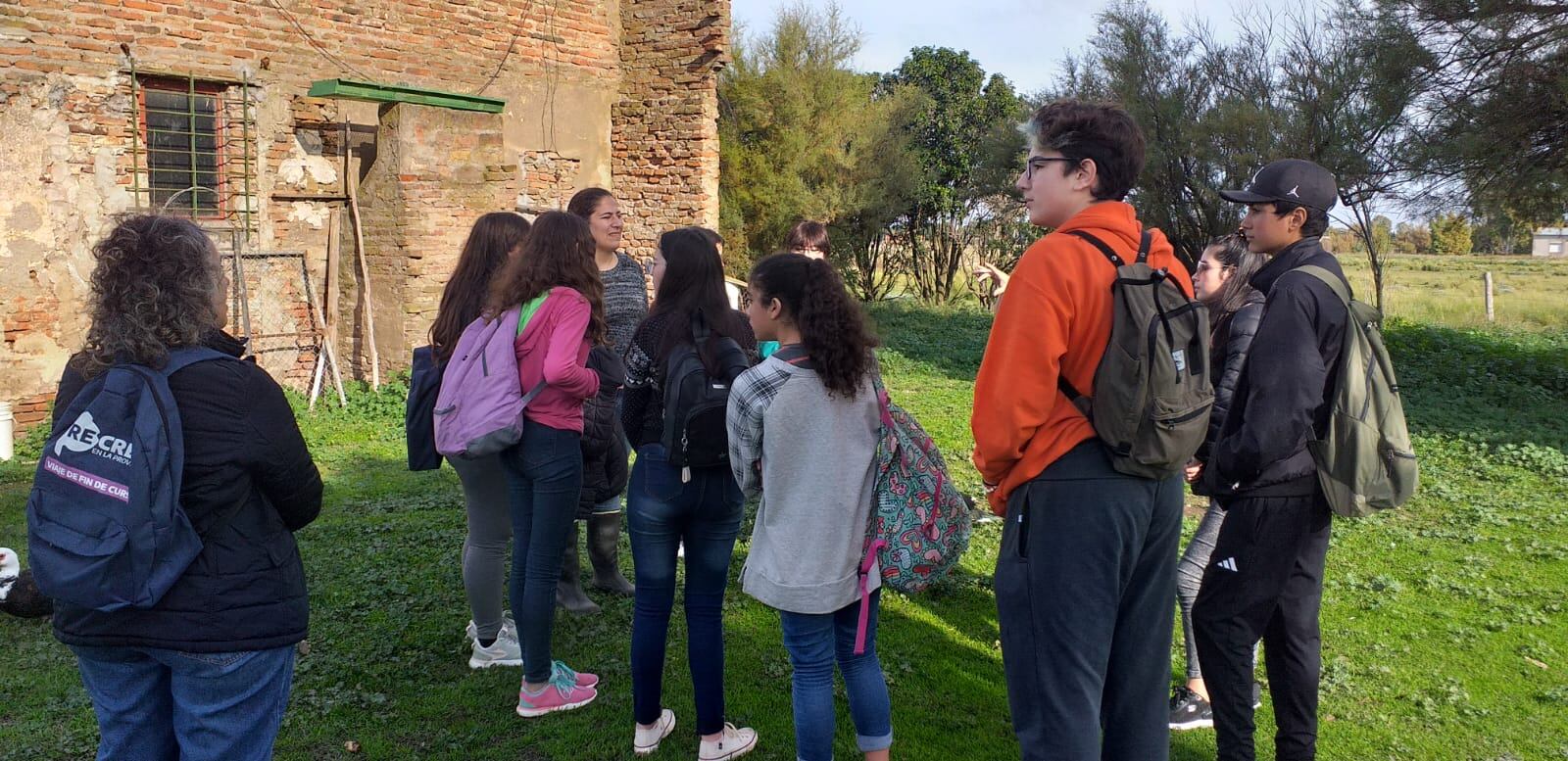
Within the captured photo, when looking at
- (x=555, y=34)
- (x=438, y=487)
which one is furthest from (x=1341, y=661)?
(x=555, y=34)

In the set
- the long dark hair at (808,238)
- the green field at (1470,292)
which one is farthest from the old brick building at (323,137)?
the green field at (1470,292)

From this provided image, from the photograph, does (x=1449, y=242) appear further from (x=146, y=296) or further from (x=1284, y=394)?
(x=146, y=296)

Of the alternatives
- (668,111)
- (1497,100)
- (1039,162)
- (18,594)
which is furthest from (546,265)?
(1497,100)

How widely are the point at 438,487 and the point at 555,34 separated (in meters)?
7.93

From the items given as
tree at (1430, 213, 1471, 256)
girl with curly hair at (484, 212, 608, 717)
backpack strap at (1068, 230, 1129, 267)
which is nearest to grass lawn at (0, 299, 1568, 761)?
girl with curly hair at (484, 212, 608, 717)

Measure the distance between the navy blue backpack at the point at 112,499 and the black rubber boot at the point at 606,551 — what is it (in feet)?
10.2

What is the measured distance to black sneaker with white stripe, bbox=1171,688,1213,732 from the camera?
4094 millimetres

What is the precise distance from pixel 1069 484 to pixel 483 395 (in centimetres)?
215

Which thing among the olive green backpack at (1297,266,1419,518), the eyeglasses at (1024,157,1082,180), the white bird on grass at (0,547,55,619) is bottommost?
the white bird on grass at (0,547,55,619)

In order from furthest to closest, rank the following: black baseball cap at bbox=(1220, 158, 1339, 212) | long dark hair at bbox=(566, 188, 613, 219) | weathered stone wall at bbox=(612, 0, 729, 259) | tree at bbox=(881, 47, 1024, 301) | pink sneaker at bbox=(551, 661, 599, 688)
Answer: tree at bbox=(881, 47, 1024, 301) < weathered stone wall at bbox=(612, 0, 729, 259) < long dark hair at bbox=(566, 188, 613, 219) < pink sneaker at bbox=(551, 661, 599, 688) < black baseball cap at bbox=(1220, 158, 1339, 212)

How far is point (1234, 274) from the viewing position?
4.32m

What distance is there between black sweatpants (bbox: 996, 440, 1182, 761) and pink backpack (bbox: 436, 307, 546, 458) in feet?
6.18

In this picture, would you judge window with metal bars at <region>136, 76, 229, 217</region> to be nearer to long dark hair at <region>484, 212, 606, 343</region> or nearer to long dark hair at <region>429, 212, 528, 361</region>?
long dark hair at <region>429, 212, 528, 361</region>

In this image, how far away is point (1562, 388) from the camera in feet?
40.0
